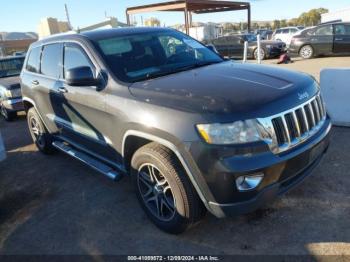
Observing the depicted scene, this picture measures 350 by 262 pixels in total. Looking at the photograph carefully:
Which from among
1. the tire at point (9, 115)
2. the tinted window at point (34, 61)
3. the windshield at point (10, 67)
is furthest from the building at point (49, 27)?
the tinted window at point (34, 61)

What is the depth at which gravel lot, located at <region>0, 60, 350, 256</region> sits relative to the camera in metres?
2.95

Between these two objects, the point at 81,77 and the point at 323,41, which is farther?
the point at 323,41

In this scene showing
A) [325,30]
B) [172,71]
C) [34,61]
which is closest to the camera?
[172,71]

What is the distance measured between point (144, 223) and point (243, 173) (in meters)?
1.41

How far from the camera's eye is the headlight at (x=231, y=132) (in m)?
2.50

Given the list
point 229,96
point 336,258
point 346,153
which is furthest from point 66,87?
point 346,153

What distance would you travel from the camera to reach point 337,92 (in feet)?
18.1

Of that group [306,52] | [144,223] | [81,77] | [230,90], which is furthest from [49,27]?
[230,90]

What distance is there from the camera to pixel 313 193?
3.57m

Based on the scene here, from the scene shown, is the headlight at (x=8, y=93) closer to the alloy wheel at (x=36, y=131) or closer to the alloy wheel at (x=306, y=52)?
the alloy wheel at (x=36, y=131)

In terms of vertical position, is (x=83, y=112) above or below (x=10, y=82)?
above

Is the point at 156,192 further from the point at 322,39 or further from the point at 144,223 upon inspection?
the point at 322,39

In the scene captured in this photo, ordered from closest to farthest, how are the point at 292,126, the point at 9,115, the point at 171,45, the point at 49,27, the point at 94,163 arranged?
1. the point at 292,126
2. the point at 94,163
3. the point at 171,45
4. the point at 9,115
5. the point at 49,27

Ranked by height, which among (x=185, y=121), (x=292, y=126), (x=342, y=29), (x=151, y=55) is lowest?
(x=342, y=29)
